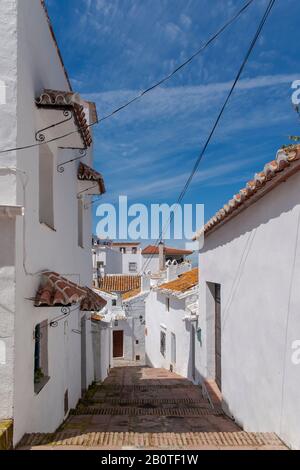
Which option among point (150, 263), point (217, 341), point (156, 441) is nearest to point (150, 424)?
point (156, 441)

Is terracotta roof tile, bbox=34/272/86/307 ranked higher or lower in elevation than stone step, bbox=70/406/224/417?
higher

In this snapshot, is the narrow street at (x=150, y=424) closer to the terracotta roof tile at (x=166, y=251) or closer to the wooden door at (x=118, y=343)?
the wooden door at (x=118, y=343)

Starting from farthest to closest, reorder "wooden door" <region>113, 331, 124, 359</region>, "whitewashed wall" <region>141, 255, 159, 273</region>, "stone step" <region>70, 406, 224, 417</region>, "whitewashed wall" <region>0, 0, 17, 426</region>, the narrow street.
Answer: "whitewashed wall" <region>141, 255, 159, 273</region> → "wooden door" <region>113, 331, 124, 359</region> → "stone step" <region>70, 406, 224, 417</region> → the narrow street → "whitewashed wall" <region>0, 0, 17, 426</region>

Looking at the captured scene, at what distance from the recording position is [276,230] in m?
5.12

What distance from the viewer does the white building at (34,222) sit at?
4.40m

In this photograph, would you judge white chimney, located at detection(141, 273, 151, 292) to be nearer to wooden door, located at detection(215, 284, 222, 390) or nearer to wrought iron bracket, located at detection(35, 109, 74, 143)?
wooden door, located at detection(215, 284, 222, 390)

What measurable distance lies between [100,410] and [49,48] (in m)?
6.34

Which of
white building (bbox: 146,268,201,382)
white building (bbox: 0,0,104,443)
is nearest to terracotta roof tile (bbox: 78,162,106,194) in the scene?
white building (bbox: 0,0,104,443)

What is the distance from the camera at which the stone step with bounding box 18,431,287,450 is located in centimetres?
441

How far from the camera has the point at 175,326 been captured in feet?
59.2

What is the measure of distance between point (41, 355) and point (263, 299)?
10.5 ft

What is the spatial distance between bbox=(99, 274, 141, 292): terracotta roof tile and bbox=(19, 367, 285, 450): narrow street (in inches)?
959
